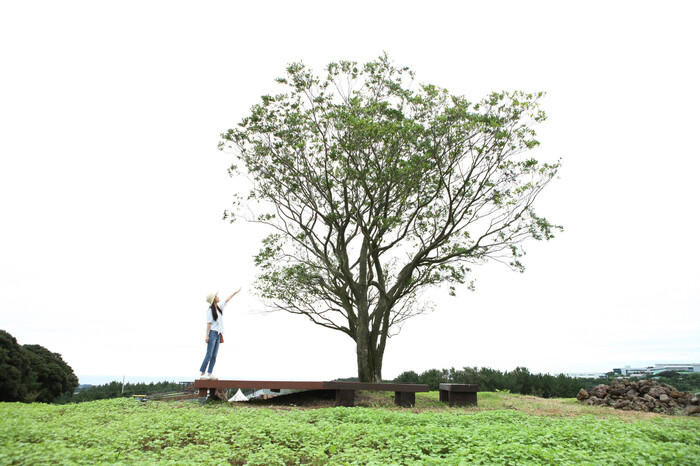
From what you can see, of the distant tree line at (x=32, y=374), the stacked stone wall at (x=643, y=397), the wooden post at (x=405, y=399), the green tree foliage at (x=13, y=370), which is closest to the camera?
the wooden post at (x=405, y=399)

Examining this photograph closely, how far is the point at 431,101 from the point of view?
12.7 meters

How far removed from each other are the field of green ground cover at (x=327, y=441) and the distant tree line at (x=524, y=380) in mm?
8742

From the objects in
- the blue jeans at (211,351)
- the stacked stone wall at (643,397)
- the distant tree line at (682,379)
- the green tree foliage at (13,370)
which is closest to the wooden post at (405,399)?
the blue jeans at (211,351)

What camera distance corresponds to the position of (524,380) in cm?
1577

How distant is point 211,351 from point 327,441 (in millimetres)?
5403

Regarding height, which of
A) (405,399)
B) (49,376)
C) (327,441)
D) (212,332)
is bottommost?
(327,441)

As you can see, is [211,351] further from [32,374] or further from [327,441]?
[32,374]

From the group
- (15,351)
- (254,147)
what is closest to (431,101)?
(254,147)

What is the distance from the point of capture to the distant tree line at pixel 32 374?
13133 millimetres

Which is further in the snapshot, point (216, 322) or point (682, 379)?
point (682, 379)

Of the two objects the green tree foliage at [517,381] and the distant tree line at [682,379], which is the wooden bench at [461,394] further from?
the distant tree line at [682,379]

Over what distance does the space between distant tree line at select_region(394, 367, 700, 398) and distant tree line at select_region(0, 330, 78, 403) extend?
14.1 metres

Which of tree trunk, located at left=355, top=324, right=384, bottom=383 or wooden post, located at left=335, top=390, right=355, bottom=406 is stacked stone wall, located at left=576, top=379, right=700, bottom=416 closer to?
tree trunk, located at left=355, top=324, right=384, bottom=383

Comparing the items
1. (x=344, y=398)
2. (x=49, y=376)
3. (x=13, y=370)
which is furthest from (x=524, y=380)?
(x=49, y=376)
